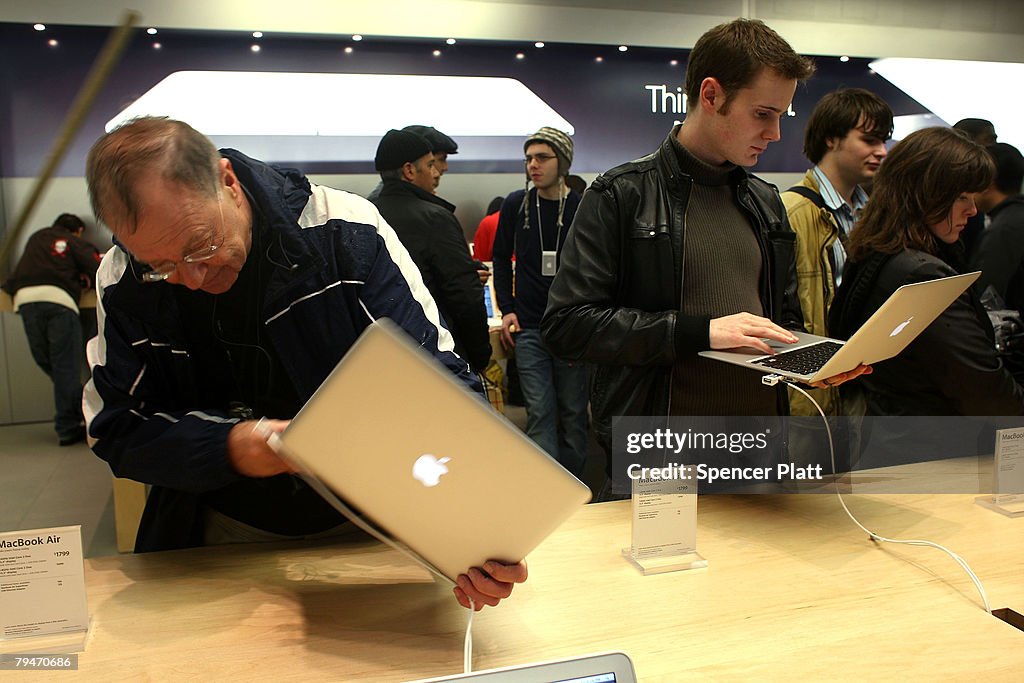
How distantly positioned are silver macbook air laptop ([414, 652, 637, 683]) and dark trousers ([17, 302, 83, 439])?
191 inches

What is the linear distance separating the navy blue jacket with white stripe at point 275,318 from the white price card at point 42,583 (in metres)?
0.20

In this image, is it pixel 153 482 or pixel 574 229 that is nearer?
pixel 153 482

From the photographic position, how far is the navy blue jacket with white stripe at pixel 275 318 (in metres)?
1.28

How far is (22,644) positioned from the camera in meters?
1.07

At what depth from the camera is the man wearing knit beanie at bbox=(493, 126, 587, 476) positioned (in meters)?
3.72

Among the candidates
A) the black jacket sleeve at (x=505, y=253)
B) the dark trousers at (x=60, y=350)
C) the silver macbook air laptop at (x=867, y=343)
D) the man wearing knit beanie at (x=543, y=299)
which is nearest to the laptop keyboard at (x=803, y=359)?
the silver macbook air laptop at (x=867, y=343)

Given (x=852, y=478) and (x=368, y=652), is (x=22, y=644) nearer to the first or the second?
(x=368, y=652)

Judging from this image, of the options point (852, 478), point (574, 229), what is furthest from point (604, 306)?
point (852, 478)

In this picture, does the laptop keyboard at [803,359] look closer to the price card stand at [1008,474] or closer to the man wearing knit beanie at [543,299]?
the price card stand at [1008,474]

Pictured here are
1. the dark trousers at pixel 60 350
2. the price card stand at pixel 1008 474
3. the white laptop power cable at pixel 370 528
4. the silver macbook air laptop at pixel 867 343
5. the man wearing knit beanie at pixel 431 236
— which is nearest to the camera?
the white laptop power cable at pixel 370 528

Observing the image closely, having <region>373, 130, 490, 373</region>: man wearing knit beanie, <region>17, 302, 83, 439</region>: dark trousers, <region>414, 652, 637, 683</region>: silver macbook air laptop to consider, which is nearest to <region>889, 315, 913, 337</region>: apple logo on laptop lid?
<region>414, 652, 637, 683</region>: silver macbook air laptop

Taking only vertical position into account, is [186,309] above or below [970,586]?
above

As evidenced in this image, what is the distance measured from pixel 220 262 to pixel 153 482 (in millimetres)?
359

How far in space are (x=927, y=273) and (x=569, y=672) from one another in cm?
139
